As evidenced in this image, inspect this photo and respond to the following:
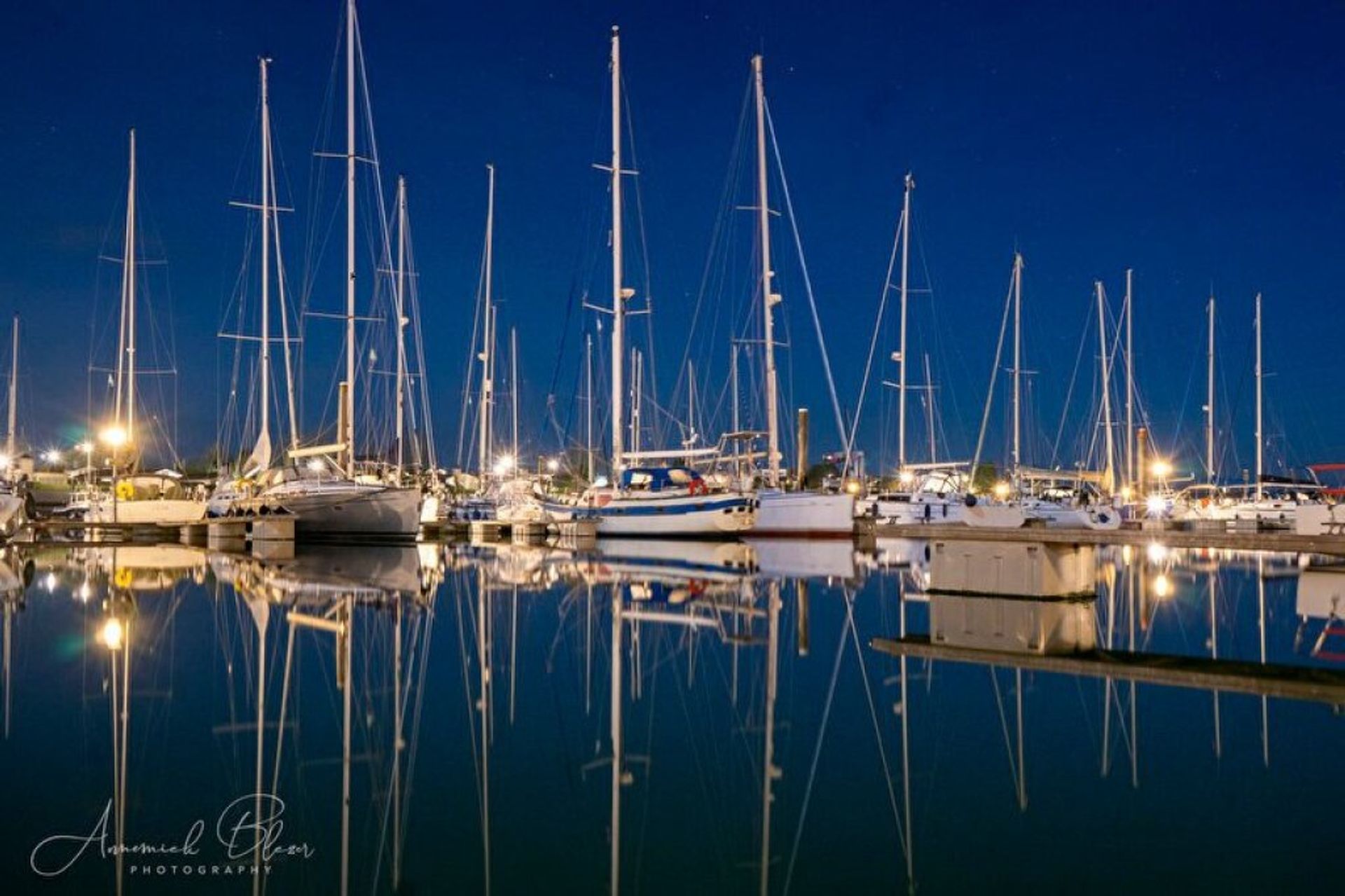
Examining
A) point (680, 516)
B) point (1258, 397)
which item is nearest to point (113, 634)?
point (680, 516)

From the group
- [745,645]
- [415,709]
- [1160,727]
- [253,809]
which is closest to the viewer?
[253,809]

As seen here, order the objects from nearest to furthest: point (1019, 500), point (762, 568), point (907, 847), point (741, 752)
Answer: point (907, 847) < point (741, 752) < point (762, 568) < point (1019, 500)

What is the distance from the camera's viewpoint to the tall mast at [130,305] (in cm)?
4369

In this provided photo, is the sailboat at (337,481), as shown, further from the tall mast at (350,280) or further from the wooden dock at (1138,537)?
the wooden dock at (1138,537)

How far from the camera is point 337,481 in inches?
1606

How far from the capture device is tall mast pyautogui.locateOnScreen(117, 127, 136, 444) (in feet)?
143

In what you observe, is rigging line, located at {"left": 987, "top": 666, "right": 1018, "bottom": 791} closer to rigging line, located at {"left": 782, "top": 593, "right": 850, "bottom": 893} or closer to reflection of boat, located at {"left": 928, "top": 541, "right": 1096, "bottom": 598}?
rigging line, located at {"left": 782, "top": 593, "right": 850, "bottom": 893}

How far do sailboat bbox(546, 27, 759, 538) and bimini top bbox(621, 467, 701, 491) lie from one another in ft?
0.09

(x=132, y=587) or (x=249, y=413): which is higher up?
(x=249, y=413)

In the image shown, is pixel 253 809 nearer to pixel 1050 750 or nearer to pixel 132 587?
pixel 1050 750

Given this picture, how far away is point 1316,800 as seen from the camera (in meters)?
6.98

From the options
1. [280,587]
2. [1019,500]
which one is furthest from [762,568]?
[1019,500]

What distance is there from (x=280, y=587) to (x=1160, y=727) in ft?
54.8

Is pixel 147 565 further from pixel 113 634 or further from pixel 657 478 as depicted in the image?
pixel 657 478
